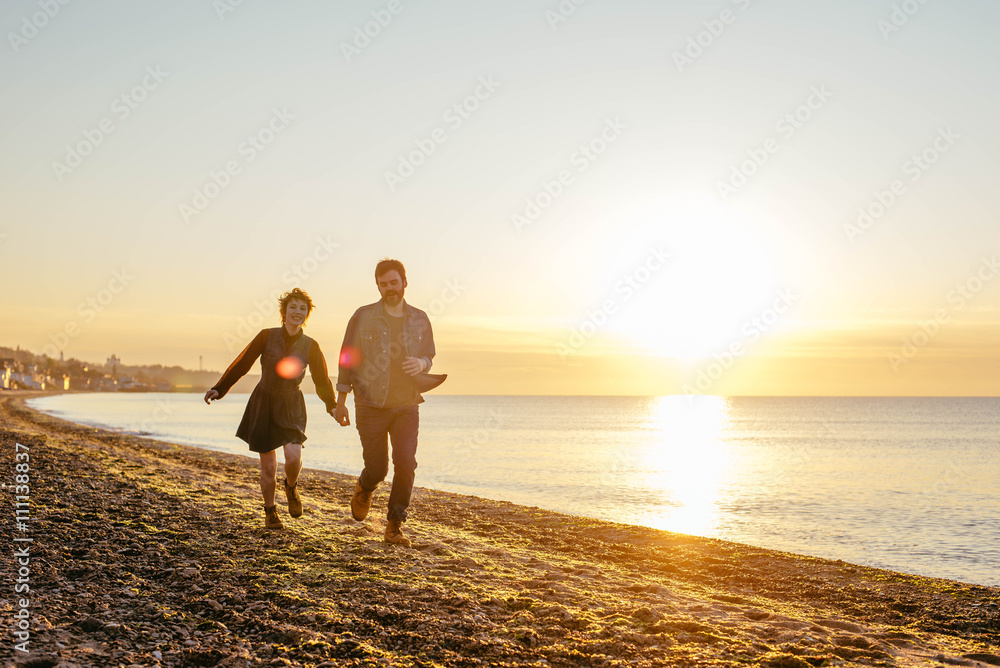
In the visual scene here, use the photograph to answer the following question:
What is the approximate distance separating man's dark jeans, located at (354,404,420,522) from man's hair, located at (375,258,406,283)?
1266mm

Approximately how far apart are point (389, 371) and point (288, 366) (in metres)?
1.27

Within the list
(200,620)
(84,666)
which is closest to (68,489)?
(200,620)

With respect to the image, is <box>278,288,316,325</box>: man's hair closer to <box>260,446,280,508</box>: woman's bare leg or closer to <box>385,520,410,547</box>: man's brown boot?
<box>260,446,280,508</box>: woman's bare leg

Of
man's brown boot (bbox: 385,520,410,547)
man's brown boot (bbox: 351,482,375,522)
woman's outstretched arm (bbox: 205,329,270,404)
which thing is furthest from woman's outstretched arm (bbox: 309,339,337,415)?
man's brown boot (bbox: 385,520,410,547)

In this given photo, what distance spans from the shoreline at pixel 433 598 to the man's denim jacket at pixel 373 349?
5.01ft

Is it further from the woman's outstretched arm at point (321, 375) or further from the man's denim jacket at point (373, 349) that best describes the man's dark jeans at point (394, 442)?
the woman's outstretched arm at point (321, 375)

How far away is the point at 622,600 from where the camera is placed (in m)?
5.36

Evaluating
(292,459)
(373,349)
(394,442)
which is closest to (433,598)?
(394,442)

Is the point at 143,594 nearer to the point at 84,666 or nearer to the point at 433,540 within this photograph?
the point at 84,666

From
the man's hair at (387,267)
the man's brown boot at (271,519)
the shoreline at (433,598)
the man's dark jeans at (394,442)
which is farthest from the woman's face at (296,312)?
the shoreline at (433,598)

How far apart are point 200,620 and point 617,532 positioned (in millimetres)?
6827

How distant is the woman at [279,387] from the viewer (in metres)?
6.86

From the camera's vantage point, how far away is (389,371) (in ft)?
21.1

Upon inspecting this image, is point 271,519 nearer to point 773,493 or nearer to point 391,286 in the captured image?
point 391,286
